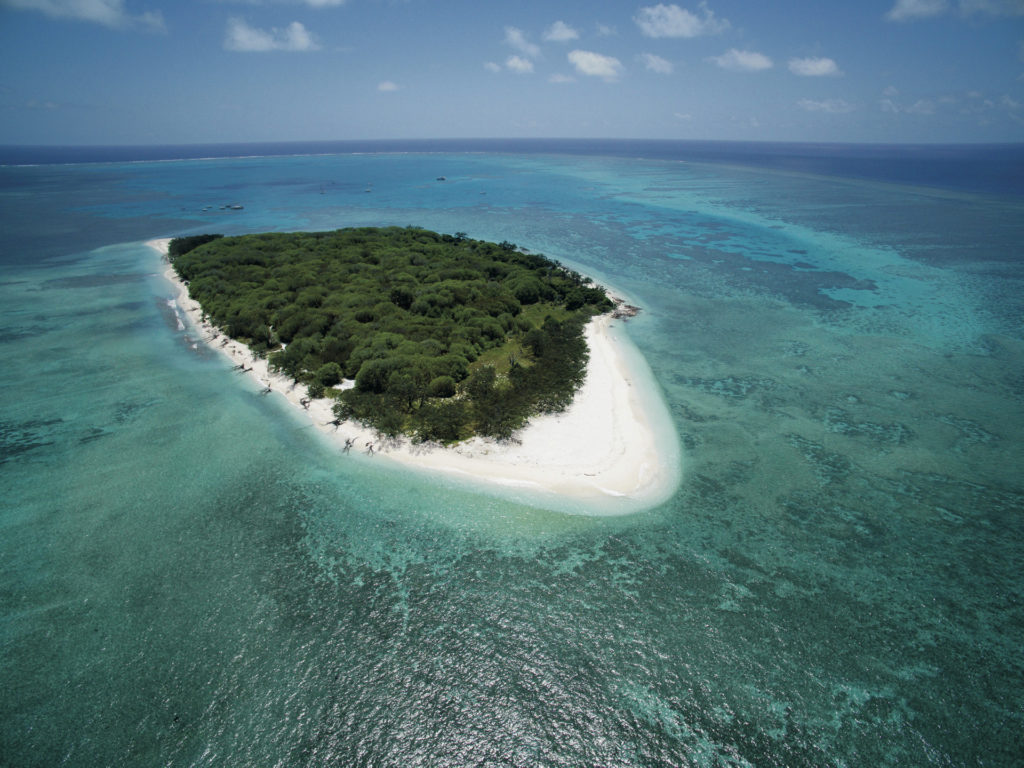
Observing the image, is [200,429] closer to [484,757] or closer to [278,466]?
[278,466]

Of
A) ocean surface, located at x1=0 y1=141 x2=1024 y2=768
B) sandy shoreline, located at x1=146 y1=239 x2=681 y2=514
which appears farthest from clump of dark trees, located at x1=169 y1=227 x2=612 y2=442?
ocean surface, located at x1=0 y1=141 x2=1024 y2=768

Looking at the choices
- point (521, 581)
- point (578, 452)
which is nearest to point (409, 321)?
point (578, 452)

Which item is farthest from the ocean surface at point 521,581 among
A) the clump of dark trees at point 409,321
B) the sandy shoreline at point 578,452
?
the clump of dark trees at point 409,321

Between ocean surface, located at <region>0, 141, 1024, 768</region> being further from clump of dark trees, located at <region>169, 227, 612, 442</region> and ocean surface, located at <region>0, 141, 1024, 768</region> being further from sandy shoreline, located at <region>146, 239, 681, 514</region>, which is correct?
clump of dark trees, located at <region>169, 227, 612, 442</region>

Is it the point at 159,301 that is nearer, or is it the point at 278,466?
the point at 278,466

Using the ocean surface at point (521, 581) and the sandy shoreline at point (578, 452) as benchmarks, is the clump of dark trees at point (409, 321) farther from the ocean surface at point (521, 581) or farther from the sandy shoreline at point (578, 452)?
the ocean surface at point (521, 581)

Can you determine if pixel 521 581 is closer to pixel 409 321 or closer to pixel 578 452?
pixel 578 452

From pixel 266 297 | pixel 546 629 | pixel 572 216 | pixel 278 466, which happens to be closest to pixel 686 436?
pixel 546 629
